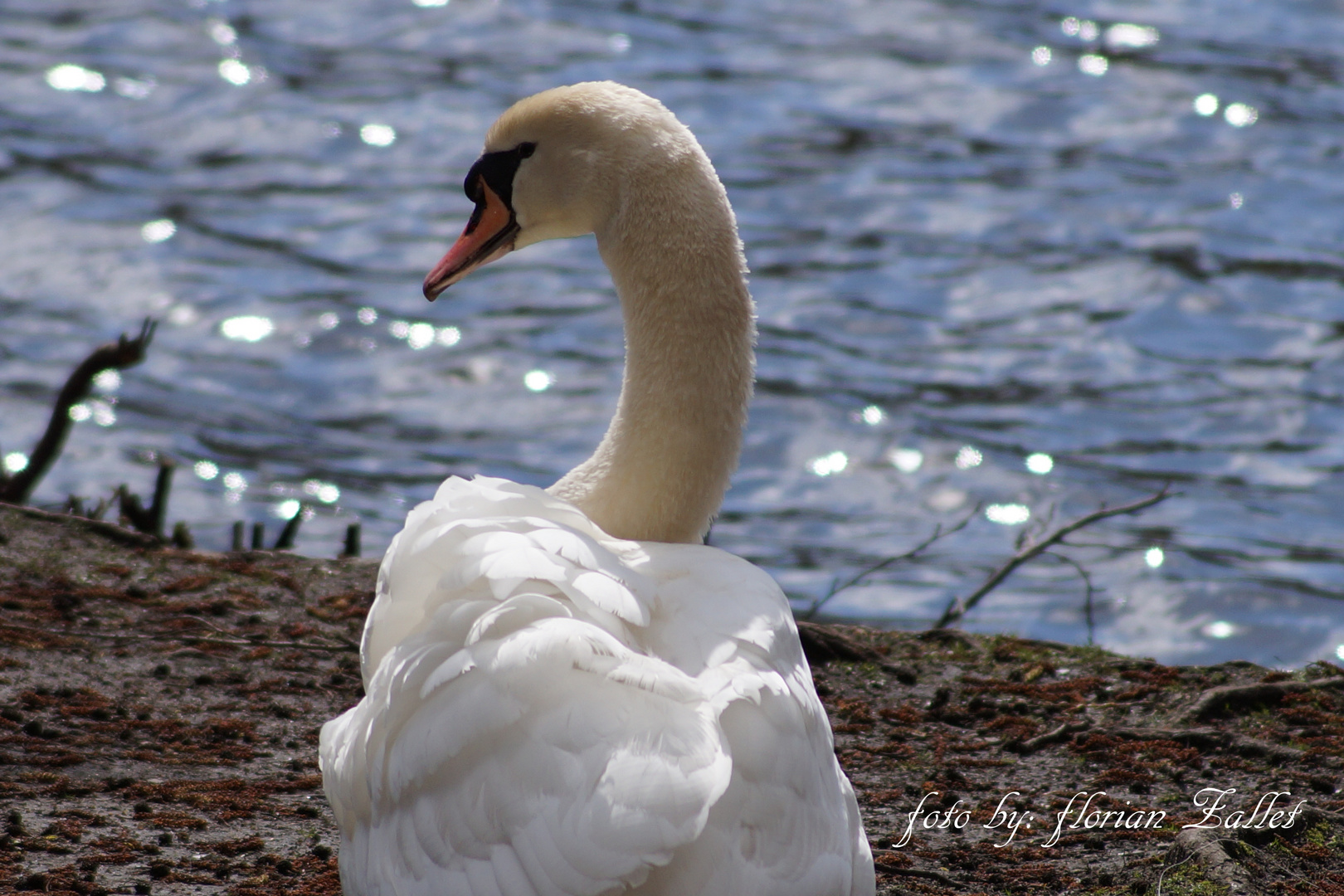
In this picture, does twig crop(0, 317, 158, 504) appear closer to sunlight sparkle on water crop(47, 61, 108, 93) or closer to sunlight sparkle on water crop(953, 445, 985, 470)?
sunlight sparkle on water crop(953, 445, 985, 470)

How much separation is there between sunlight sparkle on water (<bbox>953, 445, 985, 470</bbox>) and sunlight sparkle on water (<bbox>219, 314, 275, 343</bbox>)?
15.9 feet

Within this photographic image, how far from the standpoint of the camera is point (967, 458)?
9617 millimetres

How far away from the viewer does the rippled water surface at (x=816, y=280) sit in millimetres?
9039

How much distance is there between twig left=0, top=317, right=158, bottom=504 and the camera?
5.80 m

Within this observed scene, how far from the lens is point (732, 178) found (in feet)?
42.4

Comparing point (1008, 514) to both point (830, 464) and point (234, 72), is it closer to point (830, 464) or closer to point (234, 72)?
point (830, 464)

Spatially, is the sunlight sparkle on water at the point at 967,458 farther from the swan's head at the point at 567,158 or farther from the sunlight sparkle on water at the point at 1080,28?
the sunlight sparkle on water at the point at 1080,28

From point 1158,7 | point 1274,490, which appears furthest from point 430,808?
point 1158,7

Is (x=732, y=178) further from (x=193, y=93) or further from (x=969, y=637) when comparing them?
(x=969, y=637)

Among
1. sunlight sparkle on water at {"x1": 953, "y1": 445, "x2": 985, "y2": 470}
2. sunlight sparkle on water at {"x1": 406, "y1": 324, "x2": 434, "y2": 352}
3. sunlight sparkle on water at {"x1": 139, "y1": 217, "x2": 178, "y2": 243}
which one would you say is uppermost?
sunlight sparkle on water at {"x1": 953, "y1": 445, "x2": 985, "y2": 470}

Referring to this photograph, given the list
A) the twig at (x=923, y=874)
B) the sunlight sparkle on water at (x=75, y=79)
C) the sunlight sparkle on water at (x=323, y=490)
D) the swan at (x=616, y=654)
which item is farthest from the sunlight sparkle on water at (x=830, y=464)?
the sunlight sparkle on water at (x=75, y=79)

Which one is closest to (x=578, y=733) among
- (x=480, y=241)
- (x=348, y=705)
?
(x=480, y=241)

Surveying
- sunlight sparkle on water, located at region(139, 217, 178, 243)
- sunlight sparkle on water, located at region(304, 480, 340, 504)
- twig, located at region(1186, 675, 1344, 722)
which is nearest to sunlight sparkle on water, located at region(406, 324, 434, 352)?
sunlight sparkle on water, located at region(304, 480, 340, 504)

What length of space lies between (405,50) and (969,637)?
37.8 feet
